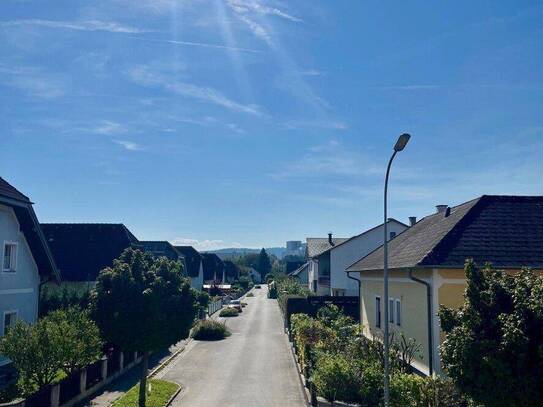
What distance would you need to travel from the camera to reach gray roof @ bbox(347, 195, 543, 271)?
14977 millimetres

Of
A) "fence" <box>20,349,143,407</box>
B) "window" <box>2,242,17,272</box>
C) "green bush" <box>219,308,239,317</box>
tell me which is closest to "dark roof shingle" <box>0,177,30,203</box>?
"window" <box>2,242,17,272</box>

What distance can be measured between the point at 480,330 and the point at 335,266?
34301 millimetres

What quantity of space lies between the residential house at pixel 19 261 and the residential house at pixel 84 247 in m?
10.1

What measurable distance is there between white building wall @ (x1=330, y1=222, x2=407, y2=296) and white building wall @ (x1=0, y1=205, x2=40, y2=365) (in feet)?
88.3

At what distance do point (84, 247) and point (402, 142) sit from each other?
1138 inches

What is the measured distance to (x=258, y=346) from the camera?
28.4 meters

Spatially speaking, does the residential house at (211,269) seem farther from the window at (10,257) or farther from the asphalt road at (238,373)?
the window at (10,257)

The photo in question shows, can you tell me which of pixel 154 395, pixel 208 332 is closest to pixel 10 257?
pixel 154 395

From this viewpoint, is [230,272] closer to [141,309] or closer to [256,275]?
[256,275]

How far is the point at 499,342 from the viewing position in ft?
Answer: 27.2

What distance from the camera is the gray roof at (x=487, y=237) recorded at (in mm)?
14977

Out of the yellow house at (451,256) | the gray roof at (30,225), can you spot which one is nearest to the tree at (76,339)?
the gray roof at (30,225)

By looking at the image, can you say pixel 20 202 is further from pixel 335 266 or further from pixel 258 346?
pixel 335 266

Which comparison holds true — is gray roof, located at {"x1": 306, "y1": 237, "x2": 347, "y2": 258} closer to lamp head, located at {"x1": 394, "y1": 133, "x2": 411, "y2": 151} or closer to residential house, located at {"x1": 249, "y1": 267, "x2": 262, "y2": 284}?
lamp head, located at {"x1": 394, "y1": 133, "x2": 411, "y2": 151}
